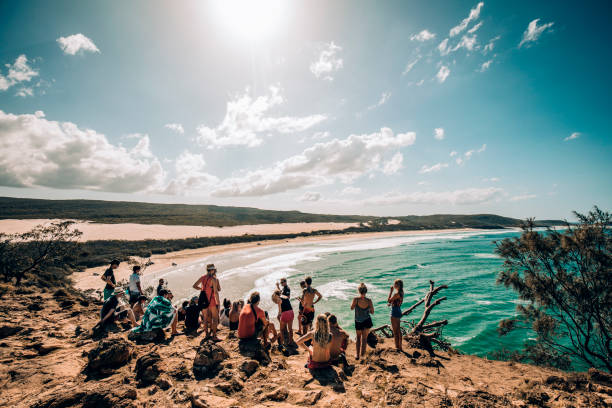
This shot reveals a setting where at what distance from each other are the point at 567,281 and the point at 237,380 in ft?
38.1

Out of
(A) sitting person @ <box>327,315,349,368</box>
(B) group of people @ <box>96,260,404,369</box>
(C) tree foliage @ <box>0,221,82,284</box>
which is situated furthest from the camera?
(C) tree foliage @ <box>0,221,82,284</box>

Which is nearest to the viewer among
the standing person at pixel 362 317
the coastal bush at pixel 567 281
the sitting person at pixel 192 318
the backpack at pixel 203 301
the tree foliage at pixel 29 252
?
the standing person at pixel 362 317

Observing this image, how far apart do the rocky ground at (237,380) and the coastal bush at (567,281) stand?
4437 millimetres

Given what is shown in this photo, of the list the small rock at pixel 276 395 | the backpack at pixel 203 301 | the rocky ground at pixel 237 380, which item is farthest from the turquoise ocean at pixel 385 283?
the small rock at pixel 276 395

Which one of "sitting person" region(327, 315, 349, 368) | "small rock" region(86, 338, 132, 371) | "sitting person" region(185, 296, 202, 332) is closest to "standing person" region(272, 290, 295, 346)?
"sitting person" region(327, 315, 349, 368)

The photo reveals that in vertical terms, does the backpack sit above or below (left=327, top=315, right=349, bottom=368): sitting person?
above

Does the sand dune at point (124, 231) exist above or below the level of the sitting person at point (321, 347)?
below

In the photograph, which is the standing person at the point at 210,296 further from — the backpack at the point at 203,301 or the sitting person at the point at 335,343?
the sitting person at the point at 335,343

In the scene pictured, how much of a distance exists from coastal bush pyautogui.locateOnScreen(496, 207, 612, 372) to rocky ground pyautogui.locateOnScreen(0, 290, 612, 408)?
175 inches

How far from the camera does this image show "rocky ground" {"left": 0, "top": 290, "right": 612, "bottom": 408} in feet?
12.5

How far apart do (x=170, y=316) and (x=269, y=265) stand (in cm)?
2014

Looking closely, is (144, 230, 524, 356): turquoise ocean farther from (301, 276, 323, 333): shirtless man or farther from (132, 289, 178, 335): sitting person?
(132, 289, 178, 335): sitting person

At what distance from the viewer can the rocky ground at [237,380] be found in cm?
380

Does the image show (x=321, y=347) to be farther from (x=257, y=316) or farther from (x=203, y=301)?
(x=203, y=301)
